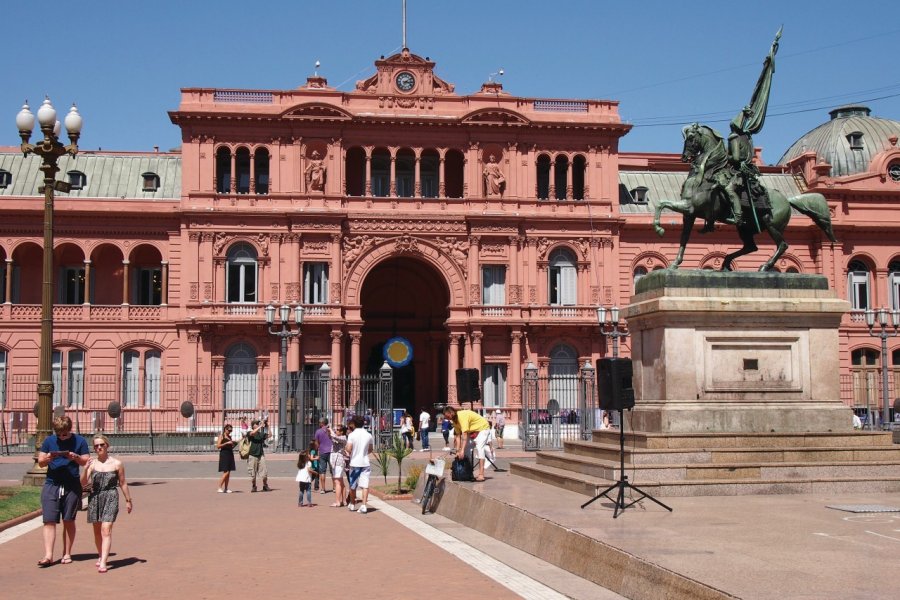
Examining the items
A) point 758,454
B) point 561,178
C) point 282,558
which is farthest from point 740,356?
point 561,178

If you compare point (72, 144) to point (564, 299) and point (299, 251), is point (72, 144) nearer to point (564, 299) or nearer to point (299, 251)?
point (299, 251)

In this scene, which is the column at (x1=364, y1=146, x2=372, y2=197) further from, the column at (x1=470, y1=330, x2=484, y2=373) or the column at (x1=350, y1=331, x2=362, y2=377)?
the column at (x1=470, y1=330, x2=484, y2=373)

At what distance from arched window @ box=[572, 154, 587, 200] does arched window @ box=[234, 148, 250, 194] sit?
15662 mm

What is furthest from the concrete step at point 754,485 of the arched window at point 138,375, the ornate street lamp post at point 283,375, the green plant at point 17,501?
the arched window at point 138,375

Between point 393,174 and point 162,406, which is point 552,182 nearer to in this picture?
point 393,174

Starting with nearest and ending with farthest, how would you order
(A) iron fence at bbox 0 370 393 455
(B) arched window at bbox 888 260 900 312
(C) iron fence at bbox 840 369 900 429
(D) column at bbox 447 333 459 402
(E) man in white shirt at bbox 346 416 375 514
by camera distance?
1. (E) man in white shirt at bbox 346 416 375 514
2. (A) iron fence at bbox 0 370 393 455
3. (C) iron fence at bbox 840 369 900 429
4. (D) column at bbox 447 333 459 402
5. (B) arched window at bbox 888 260 900 312

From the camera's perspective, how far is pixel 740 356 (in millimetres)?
17062

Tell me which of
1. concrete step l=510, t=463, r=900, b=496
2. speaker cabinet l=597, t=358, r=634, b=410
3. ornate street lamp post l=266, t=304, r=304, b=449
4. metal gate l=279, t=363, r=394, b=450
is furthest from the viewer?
ornate street lamp post l=266, t=304, r=304, b=449

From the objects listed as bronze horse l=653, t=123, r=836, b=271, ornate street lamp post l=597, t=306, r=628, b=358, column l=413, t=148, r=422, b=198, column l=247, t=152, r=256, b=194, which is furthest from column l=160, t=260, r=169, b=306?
bronze horse l=653, t=123, r=836, b=271

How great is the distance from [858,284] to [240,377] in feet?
104

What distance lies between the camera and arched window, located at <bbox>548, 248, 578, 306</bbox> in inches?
2002

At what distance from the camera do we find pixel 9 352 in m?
48.8

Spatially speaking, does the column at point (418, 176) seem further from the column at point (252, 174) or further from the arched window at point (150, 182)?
the arched window at point (150, 182)

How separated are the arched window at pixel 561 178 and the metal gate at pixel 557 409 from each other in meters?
8.53
